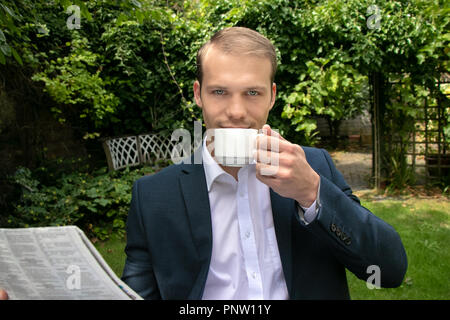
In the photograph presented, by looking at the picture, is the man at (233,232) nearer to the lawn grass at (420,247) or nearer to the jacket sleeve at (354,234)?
the jacket sleeve at (354,234)

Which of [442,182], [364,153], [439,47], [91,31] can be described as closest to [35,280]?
[91,31]

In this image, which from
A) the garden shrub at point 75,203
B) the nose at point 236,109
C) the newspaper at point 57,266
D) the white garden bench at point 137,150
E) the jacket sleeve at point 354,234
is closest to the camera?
the newspaper at point 57,266

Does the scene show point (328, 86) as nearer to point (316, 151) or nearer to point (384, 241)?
point (316, 151)

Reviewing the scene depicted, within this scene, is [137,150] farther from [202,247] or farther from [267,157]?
[267,157]

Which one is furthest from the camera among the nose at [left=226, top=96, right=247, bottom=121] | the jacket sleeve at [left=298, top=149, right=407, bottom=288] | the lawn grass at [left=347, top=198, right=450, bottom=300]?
the lawn grass at [left=347, top=198, right=450, bottom=300]

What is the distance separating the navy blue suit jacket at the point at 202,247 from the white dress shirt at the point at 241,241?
2.4 inches

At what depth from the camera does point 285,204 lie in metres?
1.38

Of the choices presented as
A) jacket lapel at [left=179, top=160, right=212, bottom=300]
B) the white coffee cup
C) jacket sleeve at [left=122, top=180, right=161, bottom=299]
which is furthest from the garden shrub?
the white coffee cup

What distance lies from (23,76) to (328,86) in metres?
4.64

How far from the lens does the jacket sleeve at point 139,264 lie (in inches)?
52.6

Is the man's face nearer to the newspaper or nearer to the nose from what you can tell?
the nose

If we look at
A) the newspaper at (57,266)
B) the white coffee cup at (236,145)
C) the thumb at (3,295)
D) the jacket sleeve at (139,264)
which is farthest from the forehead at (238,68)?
the thumb at (3,295)

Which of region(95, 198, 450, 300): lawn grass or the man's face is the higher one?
the man's face

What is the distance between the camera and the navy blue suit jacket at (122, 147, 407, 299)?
3.71 feet
